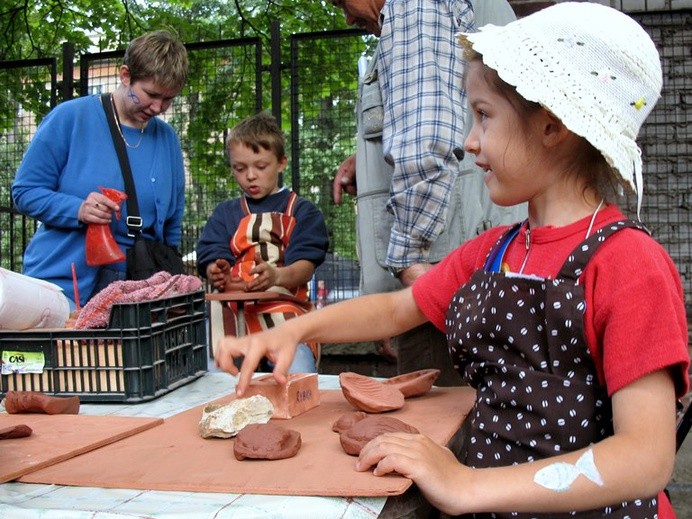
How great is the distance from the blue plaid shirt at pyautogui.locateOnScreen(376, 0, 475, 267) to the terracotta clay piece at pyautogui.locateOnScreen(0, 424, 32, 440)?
4.42ft

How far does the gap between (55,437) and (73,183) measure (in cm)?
205

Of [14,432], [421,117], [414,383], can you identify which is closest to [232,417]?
[14,432]

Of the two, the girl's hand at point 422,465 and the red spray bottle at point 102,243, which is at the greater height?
the red spray bottle at point 102,243

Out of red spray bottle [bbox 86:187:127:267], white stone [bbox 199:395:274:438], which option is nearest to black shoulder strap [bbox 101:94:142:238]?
red spray bottle [bbox 86:187:127:267]

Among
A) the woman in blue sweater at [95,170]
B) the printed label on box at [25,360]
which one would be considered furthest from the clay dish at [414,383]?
the woman in blue sweater at [95,170]

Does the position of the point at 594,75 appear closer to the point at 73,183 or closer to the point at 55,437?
the point at 55,437

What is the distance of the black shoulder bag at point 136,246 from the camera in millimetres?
3338

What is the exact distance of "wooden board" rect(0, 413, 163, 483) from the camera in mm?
1415

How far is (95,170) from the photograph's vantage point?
349cm

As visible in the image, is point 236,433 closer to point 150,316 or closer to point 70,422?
point 70,422

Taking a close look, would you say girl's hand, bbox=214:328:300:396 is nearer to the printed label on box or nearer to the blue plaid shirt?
the printed label on box

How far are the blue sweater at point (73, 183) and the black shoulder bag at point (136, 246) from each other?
3cm

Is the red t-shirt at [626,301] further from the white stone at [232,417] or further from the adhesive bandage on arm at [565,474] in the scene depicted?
the white stone at [232,417]

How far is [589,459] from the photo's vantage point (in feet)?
4.07
